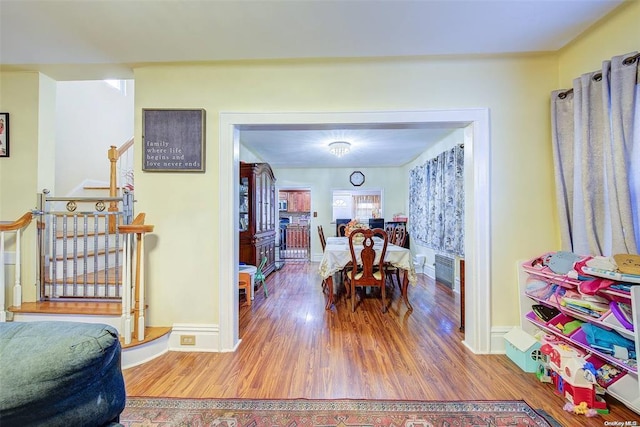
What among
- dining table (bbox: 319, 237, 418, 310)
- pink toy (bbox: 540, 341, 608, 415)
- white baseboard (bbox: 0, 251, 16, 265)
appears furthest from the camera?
dining table (bbox: 319, 237, 418, 310)

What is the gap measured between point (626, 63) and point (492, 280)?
1578 mm

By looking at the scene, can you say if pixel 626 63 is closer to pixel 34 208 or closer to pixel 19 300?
pixel 34 208

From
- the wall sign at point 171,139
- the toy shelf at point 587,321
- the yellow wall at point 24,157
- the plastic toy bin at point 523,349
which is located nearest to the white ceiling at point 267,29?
the yellow wall at point 24,157

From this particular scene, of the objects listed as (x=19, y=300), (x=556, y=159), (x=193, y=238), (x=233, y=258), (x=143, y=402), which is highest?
(x=556, y=159)

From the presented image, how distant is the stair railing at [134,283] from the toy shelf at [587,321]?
291 cm

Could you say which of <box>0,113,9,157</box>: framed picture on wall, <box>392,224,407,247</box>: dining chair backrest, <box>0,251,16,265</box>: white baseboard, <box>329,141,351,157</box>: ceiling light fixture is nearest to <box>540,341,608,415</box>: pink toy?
<box>392,224,407,247</box>: dining chair backrest

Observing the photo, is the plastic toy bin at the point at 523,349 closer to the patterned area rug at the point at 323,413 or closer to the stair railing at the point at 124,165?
the patterned area rug at the point at 323,413

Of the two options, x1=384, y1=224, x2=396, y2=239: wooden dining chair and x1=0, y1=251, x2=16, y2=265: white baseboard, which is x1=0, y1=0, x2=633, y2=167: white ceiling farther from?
x1=384, y1=224, x2=396, y2=239: wooden dining chair

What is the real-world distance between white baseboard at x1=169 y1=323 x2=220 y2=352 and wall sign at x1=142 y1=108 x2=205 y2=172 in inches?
51.4

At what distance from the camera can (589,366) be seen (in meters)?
1.45

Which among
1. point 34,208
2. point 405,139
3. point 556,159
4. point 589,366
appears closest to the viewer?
point 589,366

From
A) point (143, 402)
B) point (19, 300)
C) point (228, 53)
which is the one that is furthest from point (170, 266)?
point (228, 53)

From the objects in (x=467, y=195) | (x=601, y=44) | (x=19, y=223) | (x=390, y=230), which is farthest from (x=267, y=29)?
(x=390, y=230)

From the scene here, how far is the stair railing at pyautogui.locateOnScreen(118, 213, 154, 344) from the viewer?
1.90 metres
